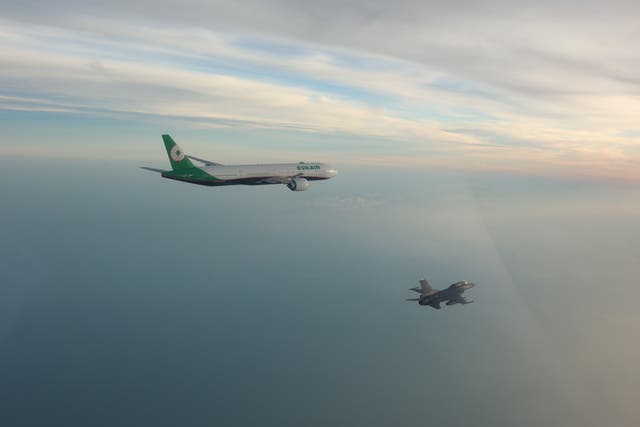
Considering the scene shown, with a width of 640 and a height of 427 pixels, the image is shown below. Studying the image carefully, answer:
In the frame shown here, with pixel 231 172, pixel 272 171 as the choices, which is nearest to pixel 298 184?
pixel 272 171

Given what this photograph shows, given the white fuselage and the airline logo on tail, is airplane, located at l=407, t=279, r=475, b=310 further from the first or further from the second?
the airline logo on tail

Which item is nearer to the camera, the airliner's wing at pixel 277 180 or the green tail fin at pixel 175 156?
the green tail fin at pixel 175 156

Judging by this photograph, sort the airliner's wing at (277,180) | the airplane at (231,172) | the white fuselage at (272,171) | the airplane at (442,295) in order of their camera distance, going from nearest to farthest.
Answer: the airplane at (442,295), the airplane at (231,172), the white fuselage at (272,171), the airliner's wing at (277,180)

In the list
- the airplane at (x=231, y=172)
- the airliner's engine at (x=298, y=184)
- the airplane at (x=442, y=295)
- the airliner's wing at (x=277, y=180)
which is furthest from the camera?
the airliner's engine at (x=298, y=184)

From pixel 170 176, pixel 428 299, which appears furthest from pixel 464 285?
pixel 170 176

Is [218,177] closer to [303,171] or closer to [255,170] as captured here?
[255,170]

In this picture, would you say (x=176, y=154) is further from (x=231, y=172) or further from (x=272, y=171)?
(x=272, y=171)

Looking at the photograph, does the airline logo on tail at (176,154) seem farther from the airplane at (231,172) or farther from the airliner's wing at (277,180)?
the airliner's wing at (277,180)

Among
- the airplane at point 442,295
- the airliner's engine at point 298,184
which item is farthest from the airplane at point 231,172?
Answer: the airplane at point 442,295
